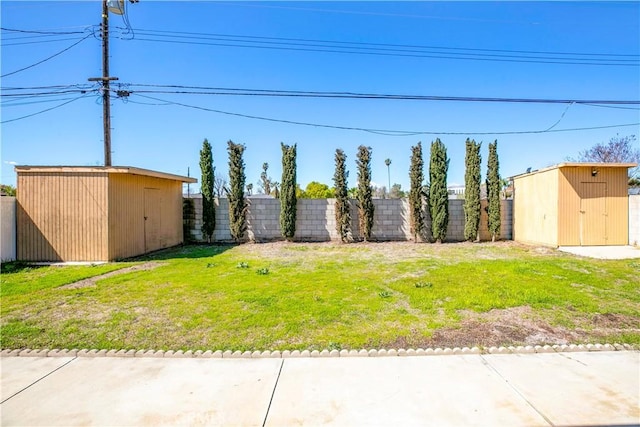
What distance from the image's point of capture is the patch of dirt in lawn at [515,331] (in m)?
3.48

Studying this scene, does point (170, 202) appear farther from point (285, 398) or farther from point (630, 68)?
point (630, 68)

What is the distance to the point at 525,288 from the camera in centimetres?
550

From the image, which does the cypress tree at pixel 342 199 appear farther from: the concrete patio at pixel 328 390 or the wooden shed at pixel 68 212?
the concrete patio at pixel 328 390

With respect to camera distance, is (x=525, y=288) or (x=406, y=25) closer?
(x=525, y=288)

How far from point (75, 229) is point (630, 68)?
55.2 ft

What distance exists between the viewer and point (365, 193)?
1209 centimetres

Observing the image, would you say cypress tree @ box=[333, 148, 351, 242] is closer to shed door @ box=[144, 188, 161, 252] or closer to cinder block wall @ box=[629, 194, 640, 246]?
shed door @ box=[144, 188, 161, 252]

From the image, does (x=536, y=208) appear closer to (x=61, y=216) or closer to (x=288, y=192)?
(x=288, y=192)

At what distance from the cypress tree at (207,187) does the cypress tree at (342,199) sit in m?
4.86

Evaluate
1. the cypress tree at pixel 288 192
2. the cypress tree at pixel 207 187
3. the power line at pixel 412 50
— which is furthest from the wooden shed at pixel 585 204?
the cypress tree at pixel 207 187

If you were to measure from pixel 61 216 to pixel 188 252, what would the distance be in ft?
11.4

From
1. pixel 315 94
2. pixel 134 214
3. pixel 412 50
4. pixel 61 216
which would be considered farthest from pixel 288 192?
pixel 61 216

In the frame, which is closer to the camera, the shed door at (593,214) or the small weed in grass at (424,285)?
the small weed in grass at (424,285)

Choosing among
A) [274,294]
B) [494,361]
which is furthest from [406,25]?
[494,361]
